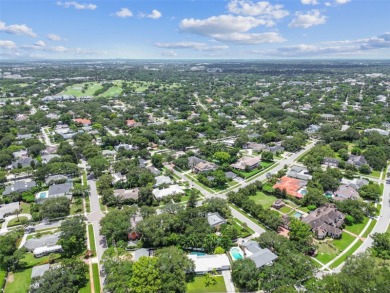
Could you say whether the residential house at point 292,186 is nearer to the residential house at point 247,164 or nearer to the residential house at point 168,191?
the residential house at point 247,164

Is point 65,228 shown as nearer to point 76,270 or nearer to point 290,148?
point 76,270

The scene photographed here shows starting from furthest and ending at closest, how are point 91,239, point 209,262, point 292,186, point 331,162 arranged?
point 331,162 → point 292,186 → point 91,239 → point 209,262

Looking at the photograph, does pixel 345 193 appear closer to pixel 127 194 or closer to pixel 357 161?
pixel 357 161

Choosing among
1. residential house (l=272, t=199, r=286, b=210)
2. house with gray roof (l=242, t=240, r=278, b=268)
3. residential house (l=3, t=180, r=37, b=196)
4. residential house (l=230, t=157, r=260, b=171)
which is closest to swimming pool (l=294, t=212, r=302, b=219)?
residential house (l=272, t=199, r=286, b=210)

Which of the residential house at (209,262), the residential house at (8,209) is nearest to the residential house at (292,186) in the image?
the residential house at (209,262)

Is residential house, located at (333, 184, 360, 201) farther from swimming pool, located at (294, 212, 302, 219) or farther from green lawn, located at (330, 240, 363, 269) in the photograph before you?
green lawn, located at (330, 240, 363, 269)

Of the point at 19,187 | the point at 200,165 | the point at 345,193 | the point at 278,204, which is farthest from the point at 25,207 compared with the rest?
the point at 345,193
